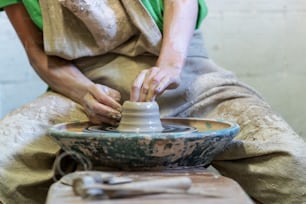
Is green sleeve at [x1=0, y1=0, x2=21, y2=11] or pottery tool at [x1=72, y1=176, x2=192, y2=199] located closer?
pottery tool at [x1=72, y1=176, x2=192, y2=199]

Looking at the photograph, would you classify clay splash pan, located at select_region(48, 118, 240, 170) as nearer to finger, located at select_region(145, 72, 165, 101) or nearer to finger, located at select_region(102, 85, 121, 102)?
finger, located at select_region(145, 72, 165, 101)

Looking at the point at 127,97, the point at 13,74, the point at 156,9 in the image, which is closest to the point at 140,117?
the point at 127,97

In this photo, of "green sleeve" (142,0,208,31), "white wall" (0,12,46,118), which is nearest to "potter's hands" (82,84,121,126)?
"green sleeve" (142,0,208,31)

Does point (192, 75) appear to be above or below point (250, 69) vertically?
above

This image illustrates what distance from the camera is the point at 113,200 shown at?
75cm

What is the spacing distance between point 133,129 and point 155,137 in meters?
0.13

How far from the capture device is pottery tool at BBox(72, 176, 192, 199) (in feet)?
2.46

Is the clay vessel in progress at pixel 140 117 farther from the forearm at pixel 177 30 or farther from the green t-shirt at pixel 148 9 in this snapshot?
the green t-shirt at pixel 148 9

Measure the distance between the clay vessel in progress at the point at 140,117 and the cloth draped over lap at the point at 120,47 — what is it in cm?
30

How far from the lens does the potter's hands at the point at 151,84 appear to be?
1050 mm

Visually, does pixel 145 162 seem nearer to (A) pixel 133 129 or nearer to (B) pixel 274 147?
(A) pixel 133 129

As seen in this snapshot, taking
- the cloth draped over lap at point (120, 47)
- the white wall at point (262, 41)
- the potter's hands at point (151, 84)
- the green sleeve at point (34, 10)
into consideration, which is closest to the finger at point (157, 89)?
the potter's hands at point (151, 84)

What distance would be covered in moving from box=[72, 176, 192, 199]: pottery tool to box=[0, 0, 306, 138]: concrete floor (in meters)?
1.37

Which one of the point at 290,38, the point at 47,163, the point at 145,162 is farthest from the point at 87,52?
the point at 290,38
